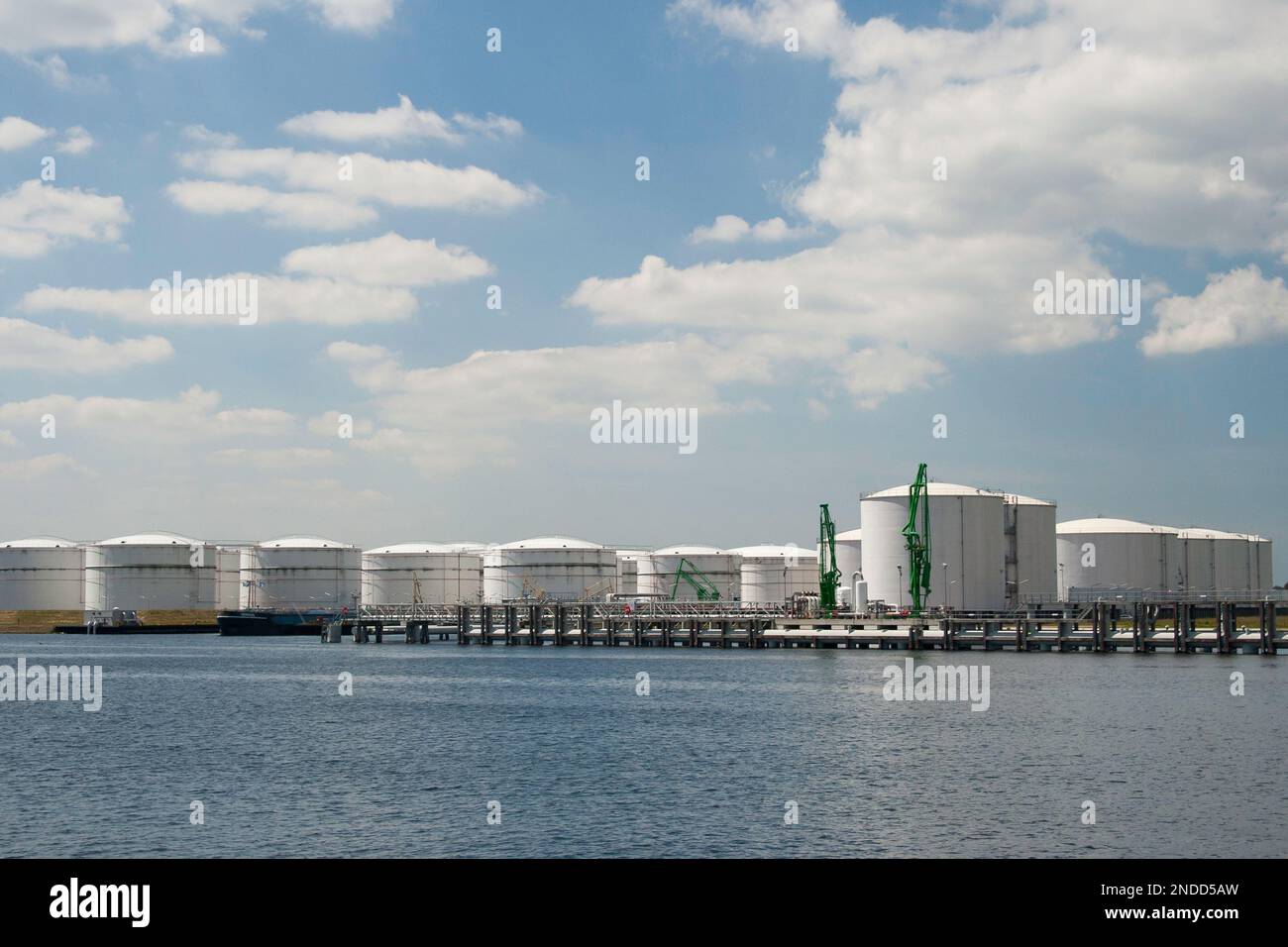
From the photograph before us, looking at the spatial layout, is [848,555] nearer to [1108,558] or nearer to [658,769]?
[1108,558]

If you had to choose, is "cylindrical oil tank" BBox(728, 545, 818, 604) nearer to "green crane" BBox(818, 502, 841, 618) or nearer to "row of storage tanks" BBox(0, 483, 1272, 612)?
"row of storage tanks" BBox(0, 483, 1272, 612)

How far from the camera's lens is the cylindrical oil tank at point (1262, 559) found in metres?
188

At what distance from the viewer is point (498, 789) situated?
1703 inches

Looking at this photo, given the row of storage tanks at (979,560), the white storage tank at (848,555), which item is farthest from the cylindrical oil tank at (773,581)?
the white storage tank at (848,555)

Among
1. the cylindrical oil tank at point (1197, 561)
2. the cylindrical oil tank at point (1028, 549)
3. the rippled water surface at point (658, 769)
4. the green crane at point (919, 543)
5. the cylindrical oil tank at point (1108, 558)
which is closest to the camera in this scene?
the rippled water surface at point (658, 769)

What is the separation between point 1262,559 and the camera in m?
191

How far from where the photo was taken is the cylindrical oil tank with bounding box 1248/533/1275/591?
18850 centimetres

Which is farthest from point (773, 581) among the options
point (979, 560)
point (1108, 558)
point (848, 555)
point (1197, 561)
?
point (979, 560)

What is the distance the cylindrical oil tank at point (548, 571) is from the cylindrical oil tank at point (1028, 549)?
67.6 metres

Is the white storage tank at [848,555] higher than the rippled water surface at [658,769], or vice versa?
the white storage tank at [848,555]

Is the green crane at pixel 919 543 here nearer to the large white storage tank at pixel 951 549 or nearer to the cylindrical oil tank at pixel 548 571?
the large white storage tank at pixel 951 549
